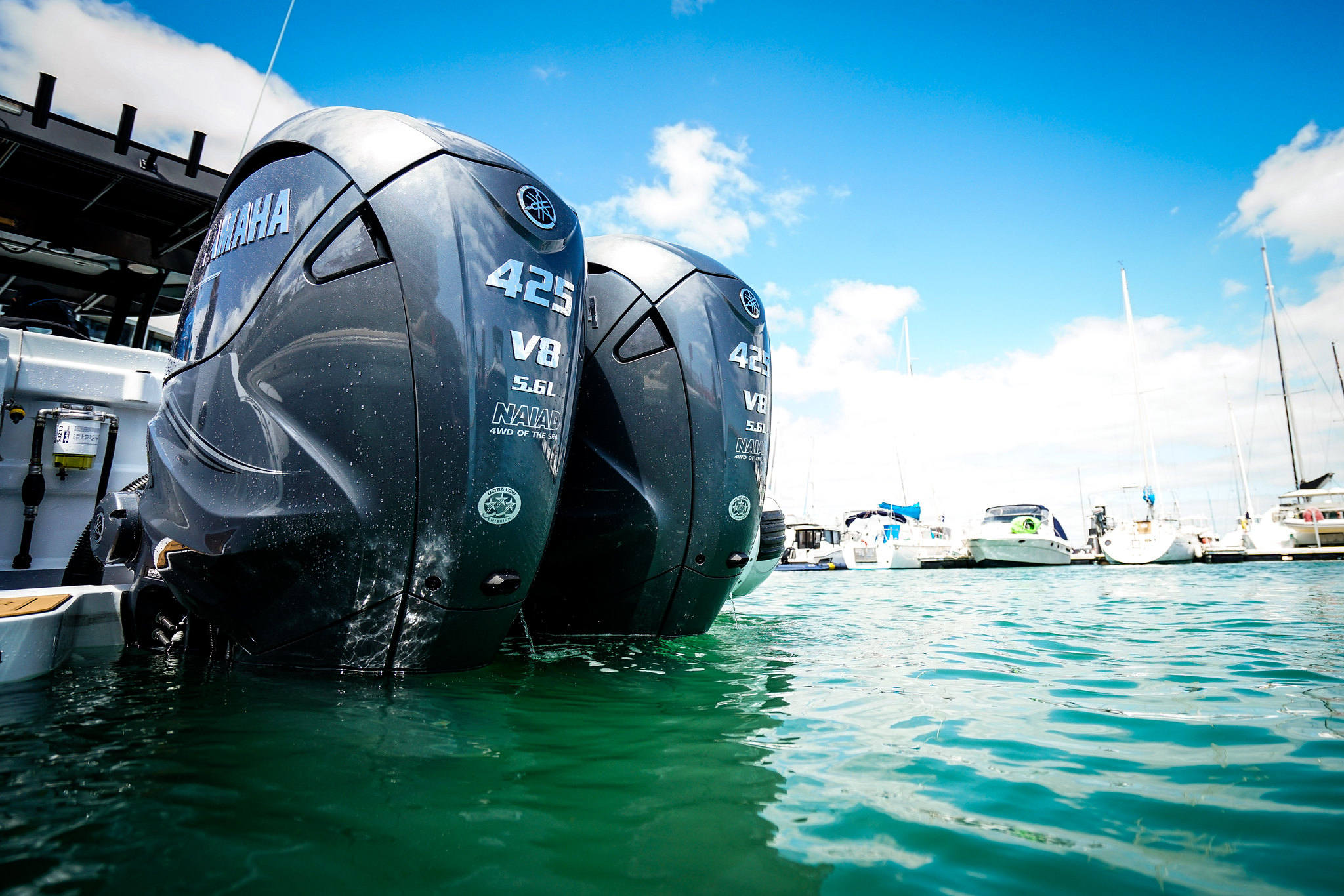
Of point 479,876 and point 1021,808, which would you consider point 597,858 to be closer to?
point 479,876

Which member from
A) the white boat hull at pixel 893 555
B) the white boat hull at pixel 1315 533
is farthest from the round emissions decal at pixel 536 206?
the white boat hull at pixel 1315 533

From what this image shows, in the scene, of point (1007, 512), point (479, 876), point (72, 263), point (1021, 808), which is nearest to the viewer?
point (479, 876)

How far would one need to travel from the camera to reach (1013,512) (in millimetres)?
26078

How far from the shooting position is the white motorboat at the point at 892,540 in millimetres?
25375

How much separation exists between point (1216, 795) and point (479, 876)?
1.50 meters

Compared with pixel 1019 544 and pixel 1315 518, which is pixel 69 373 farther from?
pixel 1315 518

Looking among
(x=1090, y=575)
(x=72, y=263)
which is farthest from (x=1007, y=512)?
(x=72, y=263)

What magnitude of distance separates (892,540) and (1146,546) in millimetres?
7928

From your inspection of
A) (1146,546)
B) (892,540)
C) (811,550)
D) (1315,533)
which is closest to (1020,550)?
(1146,546)

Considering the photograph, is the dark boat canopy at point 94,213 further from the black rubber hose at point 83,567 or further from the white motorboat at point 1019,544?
the white motorboat at point 1019,544

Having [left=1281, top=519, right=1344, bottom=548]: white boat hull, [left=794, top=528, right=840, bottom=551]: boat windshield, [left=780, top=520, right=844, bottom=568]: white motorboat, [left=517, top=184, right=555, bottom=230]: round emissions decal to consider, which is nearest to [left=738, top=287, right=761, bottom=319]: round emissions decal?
[left=517, top=184, right=555, bottom=230]: round emissions decal

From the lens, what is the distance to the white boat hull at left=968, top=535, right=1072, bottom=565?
2325cm

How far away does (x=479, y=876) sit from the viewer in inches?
44.2

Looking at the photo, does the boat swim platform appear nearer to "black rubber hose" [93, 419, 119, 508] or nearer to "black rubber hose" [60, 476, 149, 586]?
"black rubber hose" [60, 476, 149, 586]
